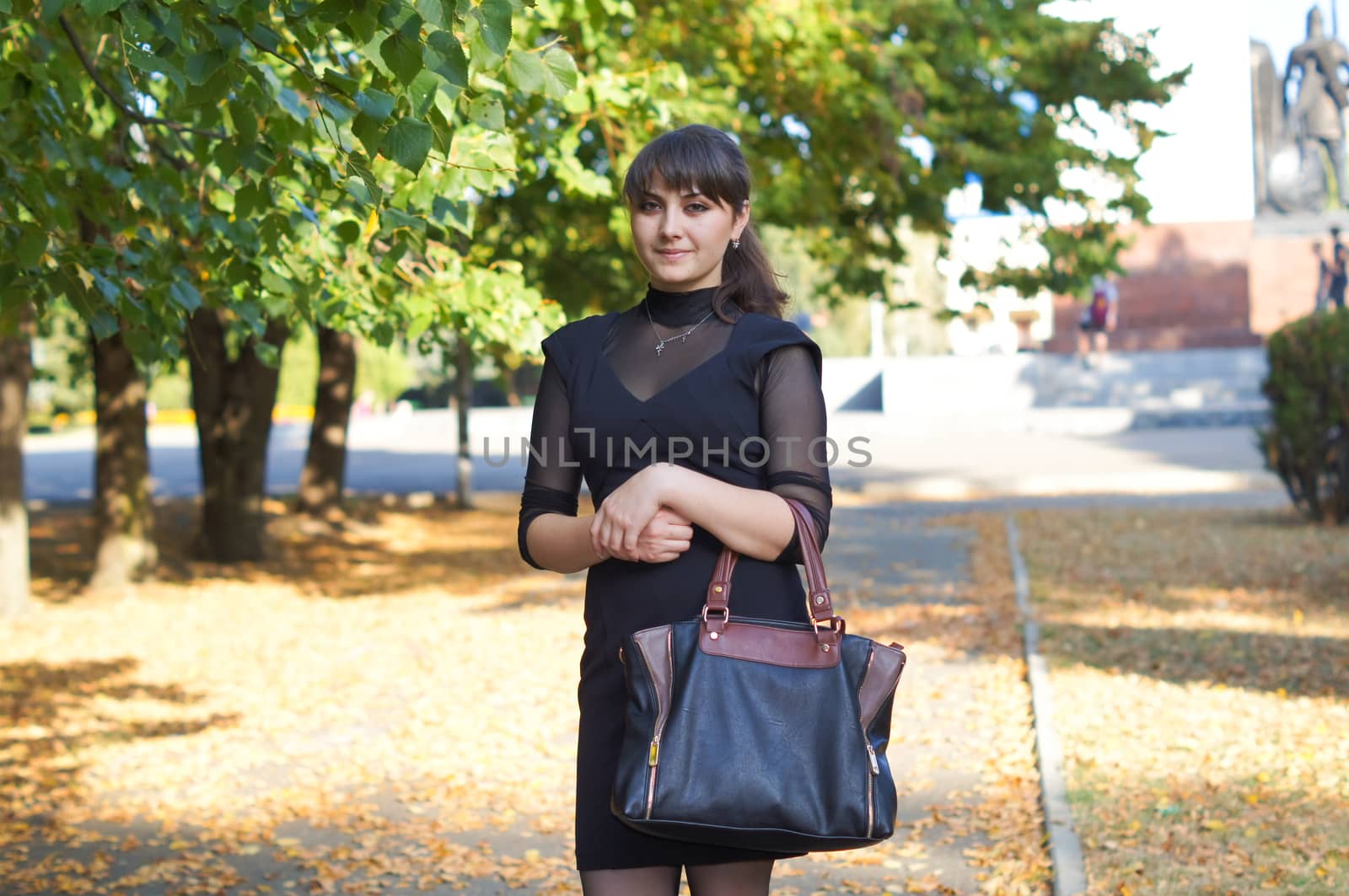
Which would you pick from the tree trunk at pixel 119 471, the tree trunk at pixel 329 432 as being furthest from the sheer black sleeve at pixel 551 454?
the tree trunk at pixel 329 432

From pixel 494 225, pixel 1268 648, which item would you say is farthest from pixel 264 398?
pixel 1268 648

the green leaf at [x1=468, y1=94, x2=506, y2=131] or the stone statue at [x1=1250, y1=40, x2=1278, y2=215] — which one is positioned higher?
the stone statue at [x1=1250, y1=40, x2=1278, y2=215]

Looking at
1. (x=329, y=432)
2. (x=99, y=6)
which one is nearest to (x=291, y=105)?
(x=99, y=6)

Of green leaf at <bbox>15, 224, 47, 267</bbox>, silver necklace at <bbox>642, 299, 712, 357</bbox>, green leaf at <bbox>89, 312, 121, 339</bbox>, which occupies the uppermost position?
green leaf at <bbox>15, 224, 47, 267</bbox>

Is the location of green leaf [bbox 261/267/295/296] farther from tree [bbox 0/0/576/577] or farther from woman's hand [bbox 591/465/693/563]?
woman's hand [bbox 591/465/693/563]

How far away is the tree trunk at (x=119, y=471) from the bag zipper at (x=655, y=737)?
474 inches

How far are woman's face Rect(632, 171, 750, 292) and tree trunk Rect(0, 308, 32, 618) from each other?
33.9 ft

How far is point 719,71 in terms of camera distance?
11.1m

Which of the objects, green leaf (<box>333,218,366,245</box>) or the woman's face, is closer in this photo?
the woman's face

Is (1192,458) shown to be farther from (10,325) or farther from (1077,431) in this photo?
(10,325)

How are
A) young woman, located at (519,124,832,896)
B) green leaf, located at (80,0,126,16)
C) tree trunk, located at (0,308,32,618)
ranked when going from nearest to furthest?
young woman, located at (519,124,832,896)
green leaf, located at (80,0,126,16)
tree trunk, located at (0,308,32,618)

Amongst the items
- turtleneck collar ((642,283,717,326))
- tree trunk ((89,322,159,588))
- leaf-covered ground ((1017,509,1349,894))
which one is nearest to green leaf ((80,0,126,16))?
turtleneck collar ((642,283,717,326))

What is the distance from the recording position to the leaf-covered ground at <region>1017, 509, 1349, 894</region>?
→ 16.8 ft

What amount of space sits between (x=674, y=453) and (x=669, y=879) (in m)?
0.75
